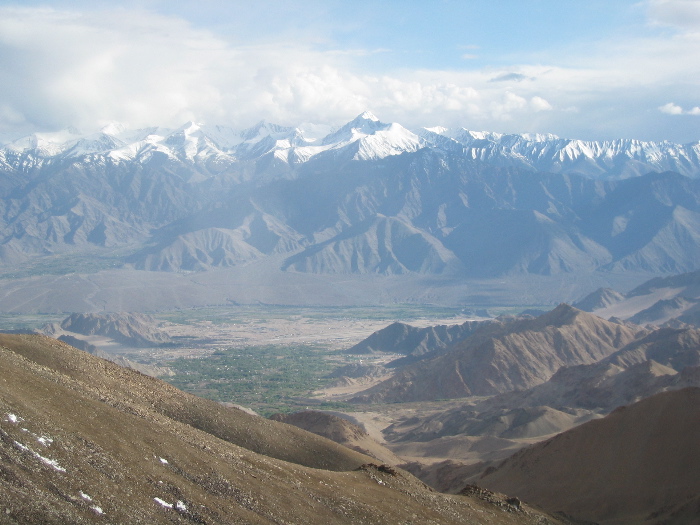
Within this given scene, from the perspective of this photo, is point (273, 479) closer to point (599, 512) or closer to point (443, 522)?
point (443, 522)

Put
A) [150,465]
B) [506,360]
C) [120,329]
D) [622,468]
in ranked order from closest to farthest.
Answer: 1. [150,465]
2. [622,468]
3. [506,360]
4. [120,329]

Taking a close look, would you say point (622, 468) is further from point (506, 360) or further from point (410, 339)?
point (410, 339)

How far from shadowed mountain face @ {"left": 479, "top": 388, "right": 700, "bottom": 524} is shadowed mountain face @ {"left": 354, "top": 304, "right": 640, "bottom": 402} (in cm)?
6653

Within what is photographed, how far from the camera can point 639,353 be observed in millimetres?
125312

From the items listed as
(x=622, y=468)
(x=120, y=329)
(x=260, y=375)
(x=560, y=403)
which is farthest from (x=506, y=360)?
(x=120, y=329)

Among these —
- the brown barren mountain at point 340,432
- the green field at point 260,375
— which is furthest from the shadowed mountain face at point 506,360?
the brown barren mountain at point 340,432

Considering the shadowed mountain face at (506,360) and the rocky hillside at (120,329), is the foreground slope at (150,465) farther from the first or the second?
the rocky hillside at (120,329)

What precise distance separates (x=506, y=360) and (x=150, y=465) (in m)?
105

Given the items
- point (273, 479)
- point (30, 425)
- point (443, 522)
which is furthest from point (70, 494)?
point (443, 522)

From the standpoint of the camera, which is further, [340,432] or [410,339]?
[410,339]

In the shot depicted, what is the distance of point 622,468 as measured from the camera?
54062 mm

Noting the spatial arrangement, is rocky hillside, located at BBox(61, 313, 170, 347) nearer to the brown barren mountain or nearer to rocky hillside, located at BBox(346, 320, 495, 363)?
rocky hillside, located at BBox(346, 320, 495, 363)

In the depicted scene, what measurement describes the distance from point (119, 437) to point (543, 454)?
3638 cm

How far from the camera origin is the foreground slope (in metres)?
27.7
